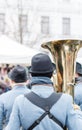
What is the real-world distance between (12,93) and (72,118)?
229 centimetres

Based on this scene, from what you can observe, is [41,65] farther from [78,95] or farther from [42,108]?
[78,95]

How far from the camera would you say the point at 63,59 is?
209 inches

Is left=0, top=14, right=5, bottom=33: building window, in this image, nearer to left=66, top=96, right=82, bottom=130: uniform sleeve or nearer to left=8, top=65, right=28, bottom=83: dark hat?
left=8, top=65, right=28, bottom=83: dark hat

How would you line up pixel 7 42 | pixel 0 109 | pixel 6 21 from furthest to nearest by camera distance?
1. pixel 6 21
2. pixel 7 42
3. pixel 0 109

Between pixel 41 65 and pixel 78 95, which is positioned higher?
pixel 41 65

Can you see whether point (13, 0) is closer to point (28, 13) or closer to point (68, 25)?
point (28, 13)

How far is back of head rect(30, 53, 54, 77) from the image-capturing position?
438 cm

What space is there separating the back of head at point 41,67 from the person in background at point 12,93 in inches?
79.5

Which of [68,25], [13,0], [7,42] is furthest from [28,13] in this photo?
[7,42]

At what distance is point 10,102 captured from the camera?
6363mm

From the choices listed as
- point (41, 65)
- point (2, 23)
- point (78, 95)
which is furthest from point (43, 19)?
point (41, 65)

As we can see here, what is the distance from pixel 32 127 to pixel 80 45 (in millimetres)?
1558

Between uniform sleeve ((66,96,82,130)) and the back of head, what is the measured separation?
1.07ft

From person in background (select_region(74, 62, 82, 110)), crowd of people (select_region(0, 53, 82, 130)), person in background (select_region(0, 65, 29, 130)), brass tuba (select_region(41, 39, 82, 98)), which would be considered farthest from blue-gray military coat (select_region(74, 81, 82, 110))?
crowd of people (select_region(0, 53, 82, 130))
